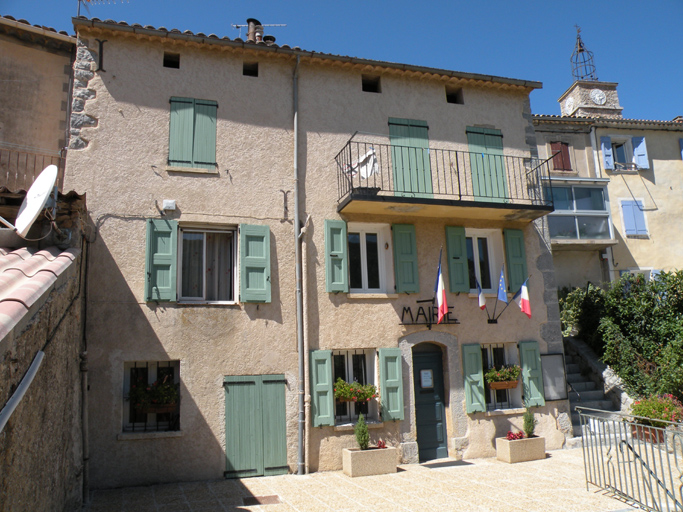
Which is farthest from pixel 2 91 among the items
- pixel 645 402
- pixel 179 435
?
pixel 645 402

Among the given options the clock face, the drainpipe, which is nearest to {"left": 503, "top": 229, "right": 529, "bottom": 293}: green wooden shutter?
the drainpipe

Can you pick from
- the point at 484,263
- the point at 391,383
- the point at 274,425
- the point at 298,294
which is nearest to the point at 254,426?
the point at 274,425

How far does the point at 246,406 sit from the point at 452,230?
520cm

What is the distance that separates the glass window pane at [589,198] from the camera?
18203 millimetres

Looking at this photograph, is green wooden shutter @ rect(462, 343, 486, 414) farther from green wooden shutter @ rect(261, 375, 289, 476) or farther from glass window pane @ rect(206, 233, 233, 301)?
glass window pane @ rect(206, 233, 233, 301)

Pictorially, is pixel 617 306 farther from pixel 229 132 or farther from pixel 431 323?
pixel 229 132

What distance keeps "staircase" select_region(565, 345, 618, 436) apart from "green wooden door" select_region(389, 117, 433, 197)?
574cm

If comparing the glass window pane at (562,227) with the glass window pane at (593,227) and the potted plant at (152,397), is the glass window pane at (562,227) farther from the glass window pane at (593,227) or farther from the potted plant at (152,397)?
the potted plant at (152,397)

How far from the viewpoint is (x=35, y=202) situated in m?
6.05

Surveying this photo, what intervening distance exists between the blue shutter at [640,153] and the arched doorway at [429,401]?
1417 centimetres

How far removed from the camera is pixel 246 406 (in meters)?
8.78

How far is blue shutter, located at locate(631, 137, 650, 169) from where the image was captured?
1966 cm

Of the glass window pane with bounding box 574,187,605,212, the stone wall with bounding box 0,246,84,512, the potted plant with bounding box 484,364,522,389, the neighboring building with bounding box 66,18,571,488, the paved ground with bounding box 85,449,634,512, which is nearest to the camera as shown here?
the stone wall with bounding box 0,246,84,512

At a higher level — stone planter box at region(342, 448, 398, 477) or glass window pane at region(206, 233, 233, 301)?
glass window pane at region(206, 233, 233, 301)
